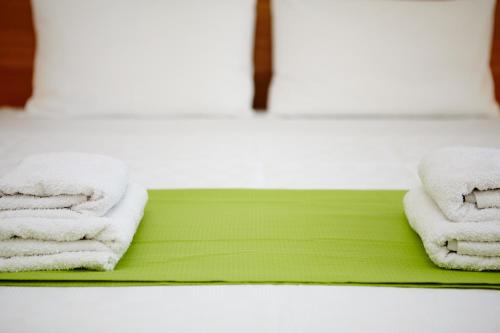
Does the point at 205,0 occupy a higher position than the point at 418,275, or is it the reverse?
the point at 205,0

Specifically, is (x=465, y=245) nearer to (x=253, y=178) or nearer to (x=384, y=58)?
(x=253, y=178)

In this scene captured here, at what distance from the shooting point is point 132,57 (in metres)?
2.03

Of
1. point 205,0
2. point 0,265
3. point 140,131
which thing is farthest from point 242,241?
point 205,0

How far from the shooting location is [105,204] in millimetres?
1057

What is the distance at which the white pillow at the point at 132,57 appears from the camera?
2.02 m

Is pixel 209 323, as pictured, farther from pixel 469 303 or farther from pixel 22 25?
pixel 22 25

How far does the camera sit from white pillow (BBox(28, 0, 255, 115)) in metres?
2.02

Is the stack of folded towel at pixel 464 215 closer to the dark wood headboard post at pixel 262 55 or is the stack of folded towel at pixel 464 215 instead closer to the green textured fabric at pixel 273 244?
the green textured fabric at pixel 273 244

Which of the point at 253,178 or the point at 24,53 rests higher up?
the point at 24,53

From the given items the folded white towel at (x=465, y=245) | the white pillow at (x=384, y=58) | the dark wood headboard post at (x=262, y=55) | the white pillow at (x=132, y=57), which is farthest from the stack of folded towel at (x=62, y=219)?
the dark wood headboard post at (x=262, y=55)

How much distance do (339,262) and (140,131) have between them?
3.50 feet

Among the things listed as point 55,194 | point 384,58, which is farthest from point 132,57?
point 55,194

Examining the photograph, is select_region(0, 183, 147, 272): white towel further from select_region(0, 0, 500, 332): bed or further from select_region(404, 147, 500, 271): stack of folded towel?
select_region(404, 147, 500, 271): stack of folded towel

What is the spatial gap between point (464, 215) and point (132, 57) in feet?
4.44
